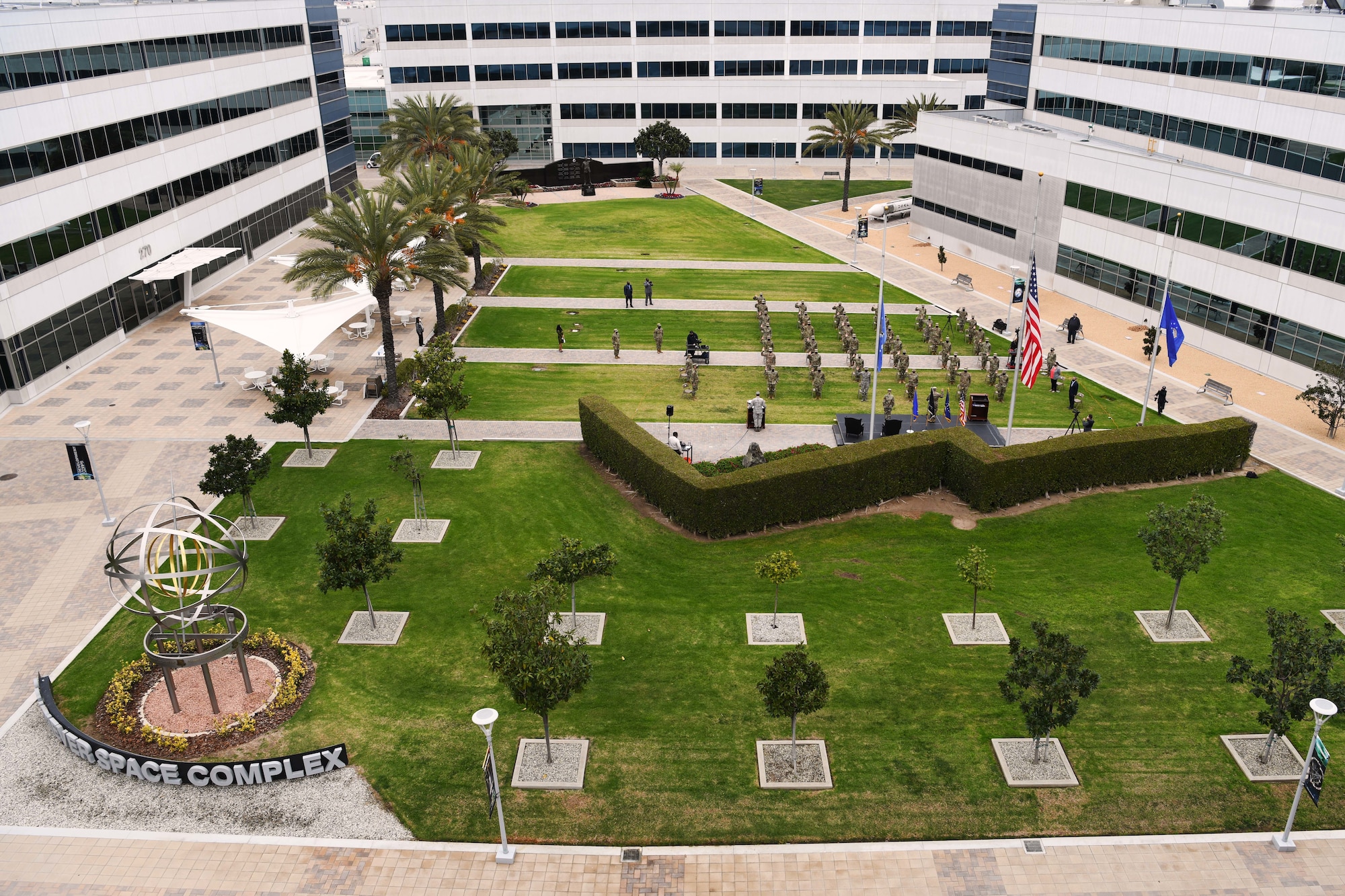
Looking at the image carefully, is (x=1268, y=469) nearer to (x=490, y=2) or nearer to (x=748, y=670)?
(x=748, y=670)

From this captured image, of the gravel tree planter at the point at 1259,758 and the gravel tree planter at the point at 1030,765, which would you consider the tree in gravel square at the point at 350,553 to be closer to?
the gravel tree planter at the point at 1030,765

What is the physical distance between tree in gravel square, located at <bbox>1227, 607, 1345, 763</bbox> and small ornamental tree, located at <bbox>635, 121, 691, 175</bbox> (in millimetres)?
70746

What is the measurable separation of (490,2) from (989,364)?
210ft

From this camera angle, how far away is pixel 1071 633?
2669 cm

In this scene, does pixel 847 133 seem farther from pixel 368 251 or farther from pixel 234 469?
pixel 234 469

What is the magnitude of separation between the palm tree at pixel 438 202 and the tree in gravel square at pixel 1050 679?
29730mm

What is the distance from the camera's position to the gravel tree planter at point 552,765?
858 inches

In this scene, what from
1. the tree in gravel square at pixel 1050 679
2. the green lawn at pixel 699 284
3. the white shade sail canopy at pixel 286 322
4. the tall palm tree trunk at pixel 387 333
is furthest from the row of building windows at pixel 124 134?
the tree in gravel square at pixel 1050 679

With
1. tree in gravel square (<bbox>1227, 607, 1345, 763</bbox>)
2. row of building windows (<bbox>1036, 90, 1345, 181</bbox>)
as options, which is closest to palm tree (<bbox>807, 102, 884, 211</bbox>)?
row of building windows (<bbox>1036, 90, 1345, 181</bbox>)

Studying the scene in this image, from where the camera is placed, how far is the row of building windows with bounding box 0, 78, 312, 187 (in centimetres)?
4050

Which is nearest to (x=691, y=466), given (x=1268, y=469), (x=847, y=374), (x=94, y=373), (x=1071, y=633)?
(x=1071, y=633)

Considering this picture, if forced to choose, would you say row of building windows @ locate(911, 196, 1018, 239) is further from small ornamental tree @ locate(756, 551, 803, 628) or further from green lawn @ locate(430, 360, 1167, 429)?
small ornamental tree @ locate(756, 551, 803, 628)

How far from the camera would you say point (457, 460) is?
120 feet

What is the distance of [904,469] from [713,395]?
1150 centimetres
